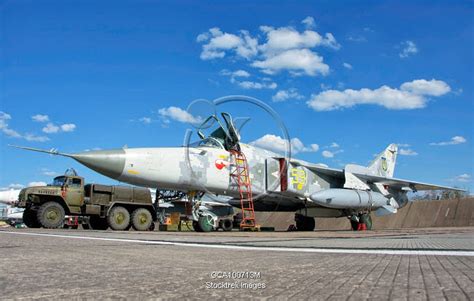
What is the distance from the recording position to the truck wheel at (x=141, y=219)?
17391mm

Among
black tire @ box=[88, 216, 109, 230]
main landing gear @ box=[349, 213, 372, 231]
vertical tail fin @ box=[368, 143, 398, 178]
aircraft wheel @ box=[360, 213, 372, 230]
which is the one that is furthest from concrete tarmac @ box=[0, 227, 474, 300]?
vertical tail fin @ box=[368, 143, 398, 178]

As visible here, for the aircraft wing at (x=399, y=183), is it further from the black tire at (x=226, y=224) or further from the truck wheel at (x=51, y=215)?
the truck wheel at (x=51, y=215)

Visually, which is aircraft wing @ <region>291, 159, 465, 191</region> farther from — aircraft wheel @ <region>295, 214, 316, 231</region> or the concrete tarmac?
the concrete tarmac

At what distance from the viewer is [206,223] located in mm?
15062

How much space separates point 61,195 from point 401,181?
55.7 feet

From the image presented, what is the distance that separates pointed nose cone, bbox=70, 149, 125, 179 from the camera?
12789 millimetres

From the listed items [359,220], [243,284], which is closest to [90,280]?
[243,284]

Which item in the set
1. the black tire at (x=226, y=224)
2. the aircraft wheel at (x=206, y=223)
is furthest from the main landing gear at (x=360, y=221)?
the aircraft wheel at (x=206, y=223)

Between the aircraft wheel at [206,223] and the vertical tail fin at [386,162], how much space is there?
47.6ft

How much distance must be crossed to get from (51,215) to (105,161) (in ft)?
16.2

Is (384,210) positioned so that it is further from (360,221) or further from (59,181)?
(59,181)

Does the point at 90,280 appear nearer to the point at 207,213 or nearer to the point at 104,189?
the point at 207,213

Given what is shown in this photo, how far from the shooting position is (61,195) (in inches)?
659

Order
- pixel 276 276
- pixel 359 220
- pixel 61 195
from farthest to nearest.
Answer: pixel 359 220 < pixel 61 195 < pixel 276 276
